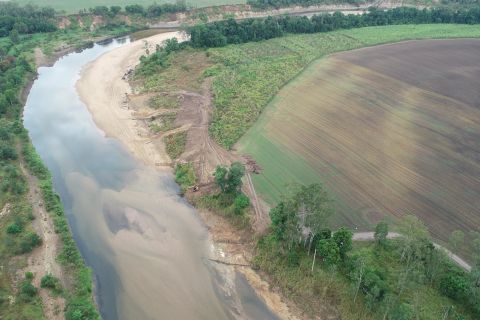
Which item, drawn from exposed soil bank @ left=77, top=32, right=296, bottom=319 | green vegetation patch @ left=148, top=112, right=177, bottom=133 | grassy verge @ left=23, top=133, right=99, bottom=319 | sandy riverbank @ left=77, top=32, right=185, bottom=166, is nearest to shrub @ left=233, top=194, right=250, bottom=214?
exposed soil bank @ left=77, top=32, right=296, bottom=319

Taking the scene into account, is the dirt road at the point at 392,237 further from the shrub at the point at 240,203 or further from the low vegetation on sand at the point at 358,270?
the shrub at the point at 240,203

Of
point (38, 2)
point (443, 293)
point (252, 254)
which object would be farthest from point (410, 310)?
point (38, 2)

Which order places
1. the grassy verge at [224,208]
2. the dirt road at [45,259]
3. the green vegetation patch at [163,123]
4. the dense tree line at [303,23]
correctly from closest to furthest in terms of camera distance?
the dirt road at [45,259] → the grassy verge at [224,208] → the green vegetation patch at [163,123] → the dense tree line at [303,23]

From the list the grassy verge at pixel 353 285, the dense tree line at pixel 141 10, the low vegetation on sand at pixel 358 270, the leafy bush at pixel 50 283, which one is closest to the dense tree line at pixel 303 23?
the dense tree line at pixel 141 10

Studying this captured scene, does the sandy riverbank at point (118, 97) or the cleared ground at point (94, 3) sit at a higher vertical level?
the cleared ground at point (94, 3)

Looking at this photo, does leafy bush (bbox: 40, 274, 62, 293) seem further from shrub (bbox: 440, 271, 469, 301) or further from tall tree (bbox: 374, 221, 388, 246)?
shrub (bbox: 440, 271, 469, 301)

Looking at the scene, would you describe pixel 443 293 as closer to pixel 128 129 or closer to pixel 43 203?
pixel 43 203
